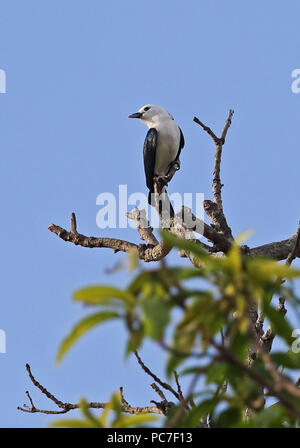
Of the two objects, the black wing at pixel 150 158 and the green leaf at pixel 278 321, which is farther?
the black wing at pixel 150 158

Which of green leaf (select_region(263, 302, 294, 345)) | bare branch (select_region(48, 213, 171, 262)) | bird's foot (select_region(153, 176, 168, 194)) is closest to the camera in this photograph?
green leaf (select_region(263, 302, 294, 345))

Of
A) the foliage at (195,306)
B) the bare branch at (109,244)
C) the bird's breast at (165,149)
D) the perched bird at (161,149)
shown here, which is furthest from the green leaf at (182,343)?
the bird's breast at (165,149)

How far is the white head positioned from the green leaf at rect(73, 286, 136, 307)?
32.0ft

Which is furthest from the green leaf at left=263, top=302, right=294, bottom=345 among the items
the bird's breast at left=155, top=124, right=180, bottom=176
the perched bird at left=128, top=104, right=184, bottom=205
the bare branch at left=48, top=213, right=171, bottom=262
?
the bird's breast at left=155, top=124, right=180, bottom=176

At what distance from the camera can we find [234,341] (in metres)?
1.42

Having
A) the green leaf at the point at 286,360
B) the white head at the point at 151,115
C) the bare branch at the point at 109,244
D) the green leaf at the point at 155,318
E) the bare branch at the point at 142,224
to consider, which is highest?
the white head at the point at 151,115

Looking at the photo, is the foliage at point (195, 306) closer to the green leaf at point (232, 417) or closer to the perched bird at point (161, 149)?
the green leaf at point (232, 417)

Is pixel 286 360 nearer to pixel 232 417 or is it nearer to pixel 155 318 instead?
pixel 232 417

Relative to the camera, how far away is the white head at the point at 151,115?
36.1ft

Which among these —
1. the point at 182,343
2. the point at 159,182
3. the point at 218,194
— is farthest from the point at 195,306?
the point at 159,182

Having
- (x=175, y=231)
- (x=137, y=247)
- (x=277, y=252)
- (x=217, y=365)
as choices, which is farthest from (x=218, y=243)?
(x=217, y=365)

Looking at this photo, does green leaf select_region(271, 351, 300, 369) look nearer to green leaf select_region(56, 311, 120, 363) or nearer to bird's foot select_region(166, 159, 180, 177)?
green leaf select_region(56, 311, 120, 363)

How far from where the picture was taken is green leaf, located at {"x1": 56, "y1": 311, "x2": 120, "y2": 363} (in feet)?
4.19

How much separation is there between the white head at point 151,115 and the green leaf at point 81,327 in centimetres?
976
